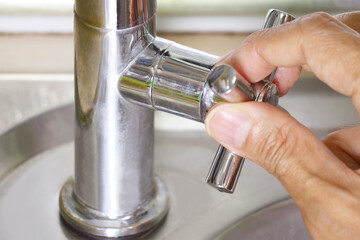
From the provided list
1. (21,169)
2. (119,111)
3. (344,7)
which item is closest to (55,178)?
(21,169)

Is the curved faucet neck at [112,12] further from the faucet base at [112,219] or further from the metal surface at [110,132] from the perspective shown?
the faucet base at [112,219]

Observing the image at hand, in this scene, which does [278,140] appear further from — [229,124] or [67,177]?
[67,177]

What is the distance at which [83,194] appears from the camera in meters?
0.40

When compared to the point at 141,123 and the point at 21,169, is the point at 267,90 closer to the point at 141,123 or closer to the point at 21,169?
the point at 141,123

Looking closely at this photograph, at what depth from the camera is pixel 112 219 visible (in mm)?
400

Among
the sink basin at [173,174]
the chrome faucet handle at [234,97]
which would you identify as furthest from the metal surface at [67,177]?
the chrome faucet handle at [234,97]

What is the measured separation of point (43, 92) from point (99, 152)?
15 cm

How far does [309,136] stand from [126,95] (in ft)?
0.34

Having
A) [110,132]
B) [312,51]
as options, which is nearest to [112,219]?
[110,132]

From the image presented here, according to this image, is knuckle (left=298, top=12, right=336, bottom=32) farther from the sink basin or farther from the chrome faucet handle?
the sink basin

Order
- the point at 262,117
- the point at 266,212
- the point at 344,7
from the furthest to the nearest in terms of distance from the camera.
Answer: the point at 344,7 → the point at 266,212 → the point at 262,117

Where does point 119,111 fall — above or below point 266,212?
above

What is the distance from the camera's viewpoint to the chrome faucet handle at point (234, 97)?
0.99ft

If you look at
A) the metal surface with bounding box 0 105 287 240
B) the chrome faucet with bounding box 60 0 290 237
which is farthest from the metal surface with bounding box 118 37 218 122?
the metal surface with bounding box 0 105 287 240
